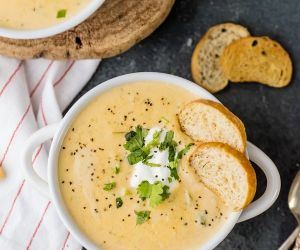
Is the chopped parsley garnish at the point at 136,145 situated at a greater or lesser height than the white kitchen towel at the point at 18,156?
greater

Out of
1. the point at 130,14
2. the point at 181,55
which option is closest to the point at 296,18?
the point at 181,55

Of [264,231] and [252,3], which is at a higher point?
[252,3]

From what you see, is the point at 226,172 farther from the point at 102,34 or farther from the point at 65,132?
the point at 102,34

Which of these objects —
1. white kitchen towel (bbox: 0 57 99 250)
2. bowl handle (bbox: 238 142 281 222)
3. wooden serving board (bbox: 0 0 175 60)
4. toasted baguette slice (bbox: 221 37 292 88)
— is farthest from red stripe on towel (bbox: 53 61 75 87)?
bowl handle (bbox: 238 142 281 222)

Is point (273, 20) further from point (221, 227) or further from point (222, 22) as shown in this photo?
point (221, 227)

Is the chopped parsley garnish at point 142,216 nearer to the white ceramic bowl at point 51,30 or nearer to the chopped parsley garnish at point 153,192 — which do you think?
the chopped parsley garnish at point 153,192

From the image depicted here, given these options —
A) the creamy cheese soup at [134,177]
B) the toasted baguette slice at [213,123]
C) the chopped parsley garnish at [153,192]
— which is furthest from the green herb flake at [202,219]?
the toasted baguette slice at [213,123]

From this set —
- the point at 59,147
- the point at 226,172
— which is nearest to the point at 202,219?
the point at 226,172

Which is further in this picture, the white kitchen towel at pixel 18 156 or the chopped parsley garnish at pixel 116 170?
the white kitchen towel at pixel 18 156
